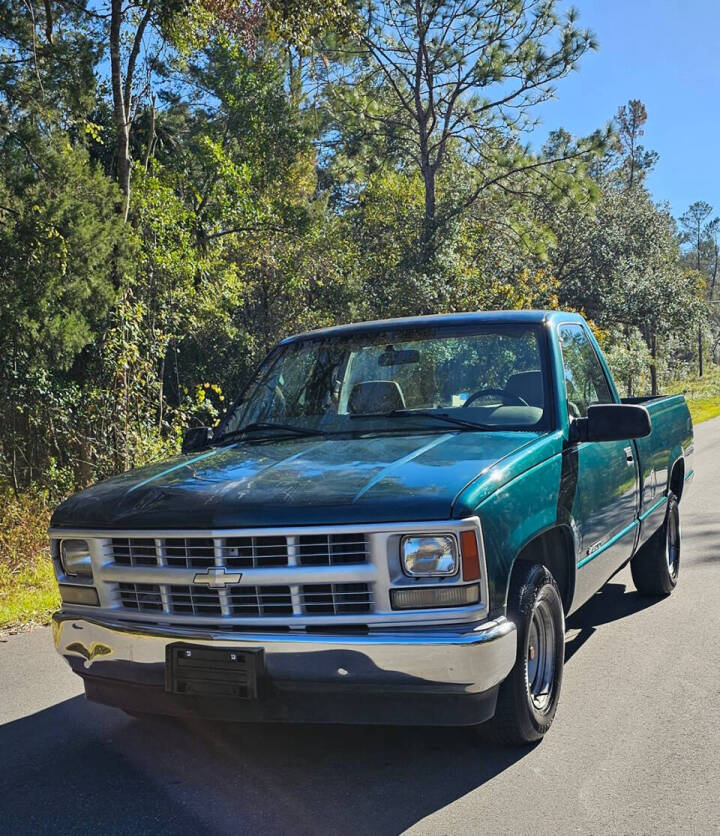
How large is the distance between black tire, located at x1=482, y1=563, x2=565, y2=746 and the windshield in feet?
2.93

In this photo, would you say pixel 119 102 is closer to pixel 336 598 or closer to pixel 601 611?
pixel 601 611

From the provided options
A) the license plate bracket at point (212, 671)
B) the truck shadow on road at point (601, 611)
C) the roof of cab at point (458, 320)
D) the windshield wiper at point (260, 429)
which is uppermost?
the roof of cab at point (458, 320)

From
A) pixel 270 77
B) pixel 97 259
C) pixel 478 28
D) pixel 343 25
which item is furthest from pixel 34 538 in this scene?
pixel 478 28

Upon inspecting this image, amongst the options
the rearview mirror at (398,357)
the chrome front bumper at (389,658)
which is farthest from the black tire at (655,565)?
the chrome front bumper at (389,658)

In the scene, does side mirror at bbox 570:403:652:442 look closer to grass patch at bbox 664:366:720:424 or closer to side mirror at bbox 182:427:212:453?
side mirror at bbox 182:427:212:453

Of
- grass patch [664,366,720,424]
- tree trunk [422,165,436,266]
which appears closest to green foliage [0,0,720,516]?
tree trunk [422,165,436,266]

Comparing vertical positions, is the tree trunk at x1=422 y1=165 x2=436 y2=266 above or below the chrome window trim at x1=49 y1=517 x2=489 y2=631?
above

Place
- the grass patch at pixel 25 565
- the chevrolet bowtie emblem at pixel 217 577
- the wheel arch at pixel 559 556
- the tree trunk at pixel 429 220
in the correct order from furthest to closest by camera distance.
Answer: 1. the tree trunk at pixel 429 220
2. the grass patch at pixel 25 565
3. the wheel arch at pixel 559 556
4. the chevrolet bowtie emblem at pixel 217 577

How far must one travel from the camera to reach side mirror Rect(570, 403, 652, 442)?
4.55 m

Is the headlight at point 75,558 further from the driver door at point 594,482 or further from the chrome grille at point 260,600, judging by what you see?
the driver door at point 594,482

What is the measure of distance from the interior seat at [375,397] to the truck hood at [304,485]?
41 centimetres

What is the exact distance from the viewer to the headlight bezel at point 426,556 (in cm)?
343

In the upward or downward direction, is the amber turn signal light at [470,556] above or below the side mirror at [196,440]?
below

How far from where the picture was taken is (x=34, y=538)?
939cm
